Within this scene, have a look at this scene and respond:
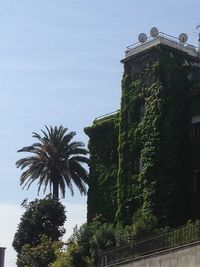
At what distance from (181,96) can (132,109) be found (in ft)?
12.3

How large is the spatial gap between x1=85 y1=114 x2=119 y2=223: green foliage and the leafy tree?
689cm

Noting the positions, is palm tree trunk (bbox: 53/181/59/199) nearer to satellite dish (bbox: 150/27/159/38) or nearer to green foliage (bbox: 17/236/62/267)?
green foliage (bbox: 17/236/62/267)

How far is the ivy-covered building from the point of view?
151 ft

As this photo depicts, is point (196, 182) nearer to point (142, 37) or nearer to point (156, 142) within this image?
point (156, 142)

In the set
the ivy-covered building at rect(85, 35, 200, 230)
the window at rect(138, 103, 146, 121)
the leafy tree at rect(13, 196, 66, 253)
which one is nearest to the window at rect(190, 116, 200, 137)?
the ivy-covered building at rect(85, 35, 200, 230)

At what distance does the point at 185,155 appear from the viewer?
47312mm

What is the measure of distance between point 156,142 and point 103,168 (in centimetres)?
742

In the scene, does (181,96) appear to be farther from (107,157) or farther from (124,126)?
(107,157)

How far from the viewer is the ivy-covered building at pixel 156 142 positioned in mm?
46125

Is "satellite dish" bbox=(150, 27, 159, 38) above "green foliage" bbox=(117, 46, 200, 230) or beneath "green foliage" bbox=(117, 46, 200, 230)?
above

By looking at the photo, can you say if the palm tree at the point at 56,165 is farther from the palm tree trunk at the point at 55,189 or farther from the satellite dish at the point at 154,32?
the satellite dish at the point at 154,32

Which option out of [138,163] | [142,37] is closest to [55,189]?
[138,163]

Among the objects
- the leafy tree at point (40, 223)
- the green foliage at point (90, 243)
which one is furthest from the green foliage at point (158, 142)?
the leafy tree at point (40, 223)

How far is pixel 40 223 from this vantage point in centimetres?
6009
